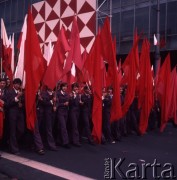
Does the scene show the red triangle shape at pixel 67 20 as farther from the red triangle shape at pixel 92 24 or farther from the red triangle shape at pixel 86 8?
the red triangle shape at pixel 92 24

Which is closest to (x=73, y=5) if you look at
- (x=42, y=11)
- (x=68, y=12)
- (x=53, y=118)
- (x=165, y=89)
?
(x=68, y=12)

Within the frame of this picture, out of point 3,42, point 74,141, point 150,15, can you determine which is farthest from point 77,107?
point 150,15

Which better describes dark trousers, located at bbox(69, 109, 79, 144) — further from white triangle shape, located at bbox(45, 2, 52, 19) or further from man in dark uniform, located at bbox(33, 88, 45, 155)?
white triangle shape, located at bbox(45, 2, 52, 19)

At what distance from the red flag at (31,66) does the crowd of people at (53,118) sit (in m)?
0.47

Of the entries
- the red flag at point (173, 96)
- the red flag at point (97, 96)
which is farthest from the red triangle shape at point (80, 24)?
the red flag at point (173, 96)

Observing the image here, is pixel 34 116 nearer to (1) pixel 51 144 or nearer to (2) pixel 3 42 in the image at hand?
(1) pixel 51 144

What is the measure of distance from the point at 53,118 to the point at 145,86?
2962mm

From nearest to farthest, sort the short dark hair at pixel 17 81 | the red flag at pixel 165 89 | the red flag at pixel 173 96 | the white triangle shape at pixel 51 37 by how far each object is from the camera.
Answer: the short dark hair at pixel 17 81, the white triangle shape at pixel 51 37, the red flag at pixel 165 89, the red flag at pixel 173 96

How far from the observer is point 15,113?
737cm

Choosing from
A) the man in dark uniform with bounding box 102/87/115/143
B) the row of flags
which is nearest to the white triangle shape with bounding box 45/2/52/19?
the row of flags

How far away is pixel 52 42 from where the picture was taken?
862 centimetres

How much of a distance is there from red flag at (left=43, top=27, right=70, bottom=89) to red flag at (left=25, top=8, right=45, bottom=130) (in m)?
0.31

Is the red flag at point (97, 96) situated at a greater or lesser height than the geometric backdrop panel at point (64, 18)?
lesser

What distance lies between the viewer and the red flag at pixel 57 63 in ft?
23.8
